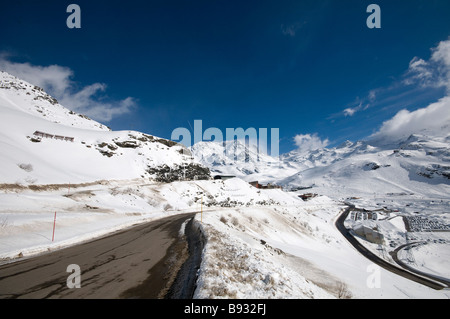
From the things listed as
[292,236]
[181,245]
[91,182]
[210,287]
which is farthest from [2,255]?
[91,182]

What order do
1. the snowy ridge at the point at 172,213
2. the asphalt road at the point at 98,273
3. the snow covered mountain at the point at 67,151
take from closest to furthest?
the asphalt road at the point at 98,273 < the snowy ridge at the point at 172,213 < the snow covered mountain at the point at 67,151

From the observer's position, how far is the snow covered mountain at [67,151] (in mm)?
33281

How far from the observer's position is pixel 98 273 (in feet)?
23.1

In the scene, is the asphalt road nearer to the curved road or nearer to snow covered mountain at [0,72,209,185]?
snow covered mountain at [0,72,209,185]

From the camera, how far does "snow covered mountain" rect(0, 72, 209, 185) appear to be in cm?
3328

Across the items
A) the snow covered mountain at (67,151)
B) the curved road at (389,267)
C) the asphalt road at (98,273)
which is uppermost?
the snow covered mountain at (67,151)

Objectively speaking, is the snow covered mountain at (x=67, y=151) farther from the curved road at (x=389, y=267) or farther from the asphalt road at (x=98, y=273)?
the curved road at (x=389, y=267)

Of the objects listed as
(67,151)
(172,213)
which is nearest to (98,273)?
(172,213)

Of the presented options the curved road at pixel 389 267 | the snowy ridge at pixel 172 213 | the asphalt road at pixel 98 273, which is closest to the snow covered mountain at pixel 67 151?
the snowy ridge at pixel 172 213

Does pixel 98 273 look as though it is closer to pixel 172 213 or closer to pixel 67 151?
pixel 172 213

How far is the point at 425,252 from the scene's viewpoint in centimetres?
3416

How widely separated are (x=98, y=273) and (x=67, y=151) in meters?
56.0

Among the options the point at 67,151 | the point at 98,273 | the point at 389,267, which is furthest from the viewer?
the point at 67,151

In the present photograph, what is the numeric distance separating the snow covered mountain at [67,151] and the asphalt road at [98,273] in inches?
1002
